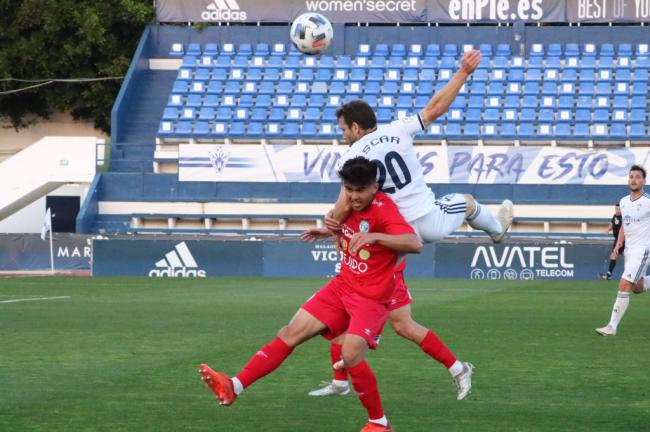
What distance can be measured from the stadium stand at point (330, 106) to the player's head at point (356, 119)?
23978 millimetres

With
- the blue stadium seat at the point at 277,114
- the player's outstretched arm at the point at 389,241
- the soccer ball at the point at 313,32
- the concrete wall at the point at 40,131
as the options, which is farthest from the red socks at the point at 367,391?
the concrete wall at the point at 40,131

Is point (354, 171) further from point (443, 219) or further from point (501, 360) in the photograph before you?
point (501, 360)

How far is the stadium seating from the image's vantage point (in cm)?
3388

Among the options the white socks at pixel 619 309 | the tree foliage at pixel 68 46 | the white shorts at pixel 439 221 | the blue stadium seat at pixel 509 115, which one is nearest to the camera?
the white shorts at pixel 439 221

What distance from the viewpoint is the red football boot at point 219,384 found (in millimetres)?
7609

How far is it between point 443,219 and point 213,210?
24907 mm

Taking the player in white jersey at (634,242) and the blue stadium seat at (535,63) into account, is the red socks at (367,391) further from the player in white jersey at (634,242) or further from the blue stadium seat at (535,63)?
the blue stadium seat at (535,63)

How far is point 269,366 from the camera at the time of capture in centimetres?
786

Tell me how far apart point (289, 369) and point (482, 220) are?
2.51 meters

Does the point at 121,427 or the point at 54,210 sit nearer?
the point at 121,427

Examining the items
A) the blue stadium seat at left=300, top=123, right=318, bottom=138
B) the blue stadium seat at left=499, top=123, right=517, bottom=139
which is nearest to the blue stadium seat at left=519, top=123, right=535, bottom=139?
the blue stadium seat at left=499, top=123, right=517, bottom=139

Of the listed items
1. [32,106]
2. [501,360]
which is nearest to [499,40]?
[32,106]

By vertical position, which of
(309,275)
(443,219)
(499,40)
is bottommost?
(309,275)

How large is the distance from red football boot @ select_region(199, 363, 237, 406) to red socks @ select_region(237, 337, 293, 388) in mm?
168
